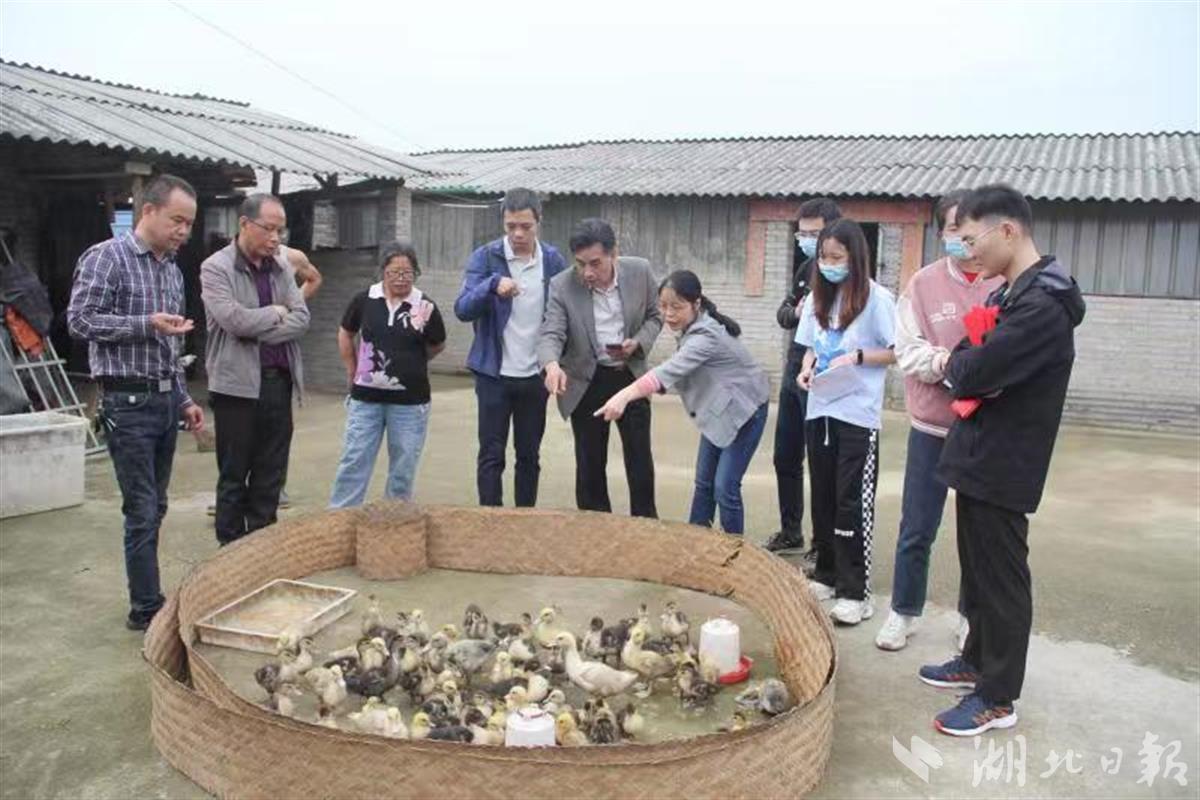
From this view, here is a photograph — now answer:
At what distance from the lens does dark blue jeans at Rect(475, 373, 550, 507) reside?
5.55 m

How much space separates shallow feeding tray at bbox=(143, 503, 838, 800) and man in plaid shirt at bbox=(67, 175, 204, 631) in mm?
356

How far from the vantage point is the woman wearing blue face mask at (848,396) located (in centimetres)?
454

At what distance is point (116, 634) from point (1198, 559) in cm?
599

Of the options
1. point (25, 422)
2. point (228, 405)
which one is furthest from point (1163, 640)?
point (25, 422)

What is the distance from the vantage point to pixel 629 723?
11.4 ft

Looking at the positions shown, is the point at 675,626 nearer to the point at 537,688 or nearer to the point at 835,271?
the point at 537,688

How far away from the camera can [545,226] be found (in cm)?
1509

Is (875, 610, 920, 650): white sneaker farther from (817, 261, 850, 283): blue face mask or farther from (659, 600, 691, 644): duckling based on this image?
(817, 261, 850, 283): blue face mask

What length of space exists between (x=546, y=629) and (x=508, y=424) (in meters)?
1.67

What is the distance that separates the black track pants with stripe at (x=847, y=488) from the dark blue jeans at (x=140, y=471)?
2.96 m

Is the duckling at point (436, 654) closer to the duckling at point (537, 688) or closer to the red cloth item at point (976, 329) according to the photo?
the duckling at point (537, 688)

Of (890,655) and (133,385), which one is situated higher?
(133,385)

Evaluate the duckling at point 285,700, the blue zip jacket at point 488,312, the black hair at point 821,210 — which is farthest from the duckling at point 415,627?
the black hair at point 821,210

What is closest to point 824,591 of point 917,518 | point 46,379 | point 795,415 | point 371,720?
point 917,518
